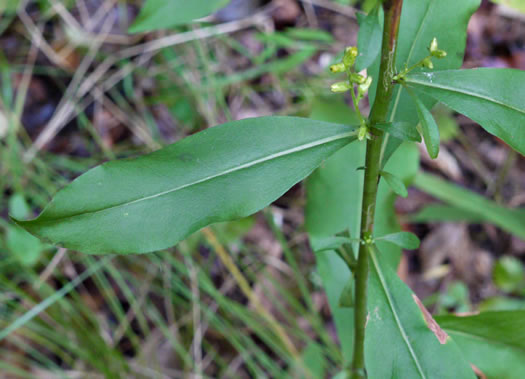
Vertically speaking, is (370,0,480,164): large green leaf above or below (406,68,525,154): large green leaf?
above

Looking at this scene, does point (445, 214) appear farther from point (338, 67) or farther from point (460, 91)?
point (338, 67)

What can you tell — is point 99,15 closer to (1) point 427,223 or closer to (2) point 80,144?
(2) point 80,144

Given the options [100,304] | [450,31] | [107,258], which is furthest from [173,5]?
[100,304]

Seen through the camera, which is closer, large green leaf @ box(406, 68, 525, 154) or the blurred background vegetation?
large green leaf @ box(406, 68, 525, 154)

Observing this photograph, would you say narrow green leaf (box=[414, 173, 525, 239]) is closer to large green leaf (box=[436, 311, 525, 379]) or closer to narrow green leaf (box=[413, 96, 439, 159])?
large green leaf (box=[436, 311, 525, 379])

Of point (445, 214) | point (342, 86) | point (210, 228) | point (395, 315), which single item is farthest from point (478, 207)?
point (342, 86)

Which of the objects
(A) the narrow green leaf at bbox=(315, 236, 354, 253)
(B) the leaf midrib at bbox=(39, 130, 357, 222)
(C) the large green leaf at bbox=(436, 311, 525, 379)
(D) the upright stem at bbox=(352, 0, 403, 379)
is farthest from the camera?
(C) the large green leaf at bbox=(436, 311, 525, 379)

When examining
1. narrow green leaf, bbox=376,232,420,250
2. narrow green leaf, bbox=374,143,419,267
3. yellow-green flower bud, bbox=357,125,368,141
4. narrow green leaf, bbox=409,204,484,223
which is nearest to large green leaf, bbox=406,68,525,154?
yellow-green flower bud, bbox=357,125,368,141
